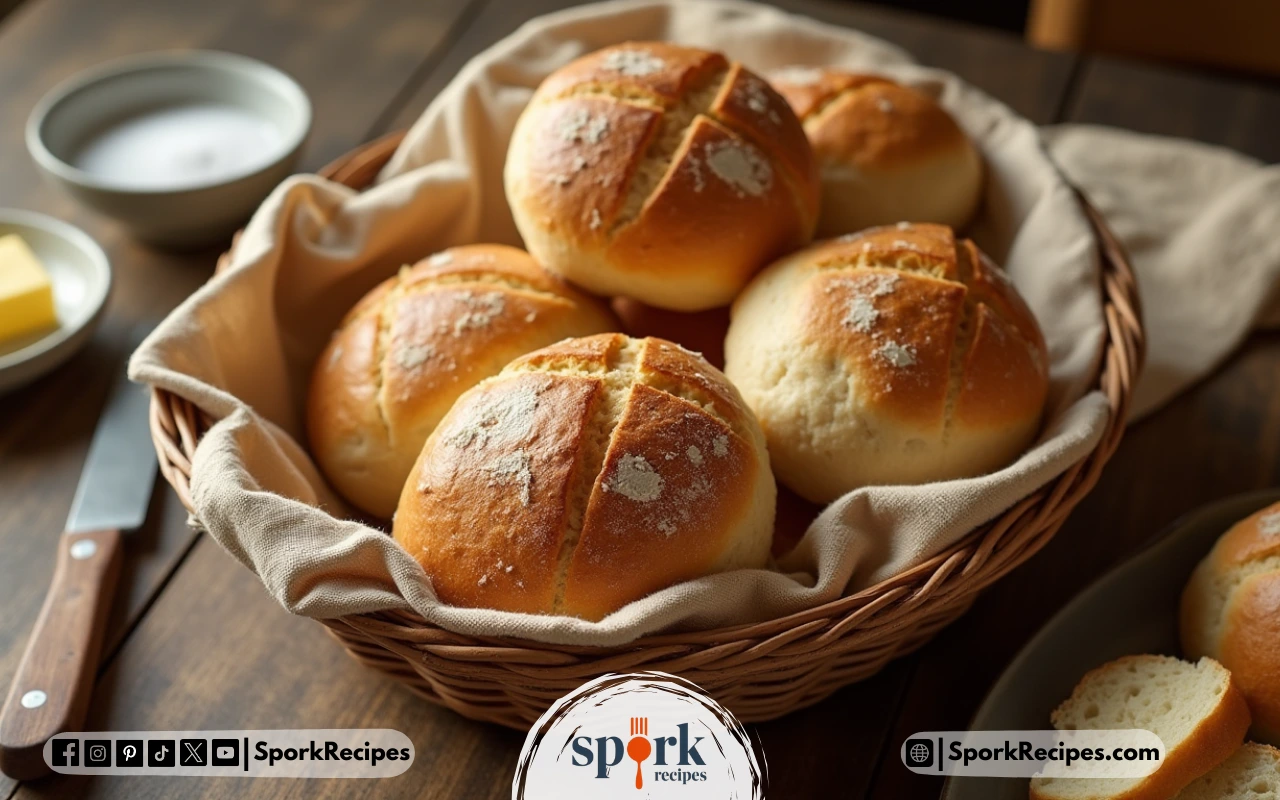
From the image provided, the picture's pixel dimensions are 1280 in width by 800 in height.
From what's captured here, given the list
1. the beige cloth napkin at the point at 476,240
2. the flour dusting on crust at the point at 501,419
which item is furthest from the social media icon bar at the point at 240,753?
the flour dusting on crust at the point at 501,419

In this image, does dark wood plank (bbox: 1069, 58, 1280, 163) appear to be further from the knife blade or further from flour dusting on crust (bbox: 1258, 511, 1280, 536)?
the knife blade

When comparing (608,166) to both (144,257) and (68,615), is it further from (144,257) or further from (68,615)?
(144,257)

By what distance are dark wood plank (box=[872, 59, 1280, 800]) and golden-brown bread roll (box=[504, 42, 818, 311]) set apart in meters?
0.46

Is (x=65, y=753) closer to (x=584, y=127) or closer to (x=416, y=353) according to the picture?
(x=416, y=353)

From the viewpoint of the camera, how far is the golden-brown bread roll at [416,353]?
1.21 metres

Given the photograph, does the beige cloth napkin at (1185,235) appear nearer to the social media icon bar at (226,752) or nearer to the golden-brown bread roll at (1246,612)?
the golden-brown bread roll at (1246,612)

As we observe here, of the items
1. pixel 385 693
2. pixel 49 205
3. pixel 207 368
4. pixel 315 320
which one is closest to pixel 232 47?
pixel 49 205

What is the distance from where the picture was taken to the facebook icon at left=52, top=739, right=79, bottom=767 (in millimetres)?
1082

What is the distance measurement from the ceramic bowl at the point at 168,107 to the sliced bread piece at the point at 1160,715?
1.26 metres

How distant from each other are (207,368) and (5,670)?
36 centimetres

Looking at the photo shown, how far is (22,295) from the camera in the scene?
4.87 ft

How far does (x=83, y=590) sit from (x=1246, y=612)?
3.78ft

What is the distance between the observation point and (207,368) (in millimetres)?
1233

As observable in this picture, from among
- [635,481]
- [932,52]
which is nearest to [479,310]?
[635,481]
